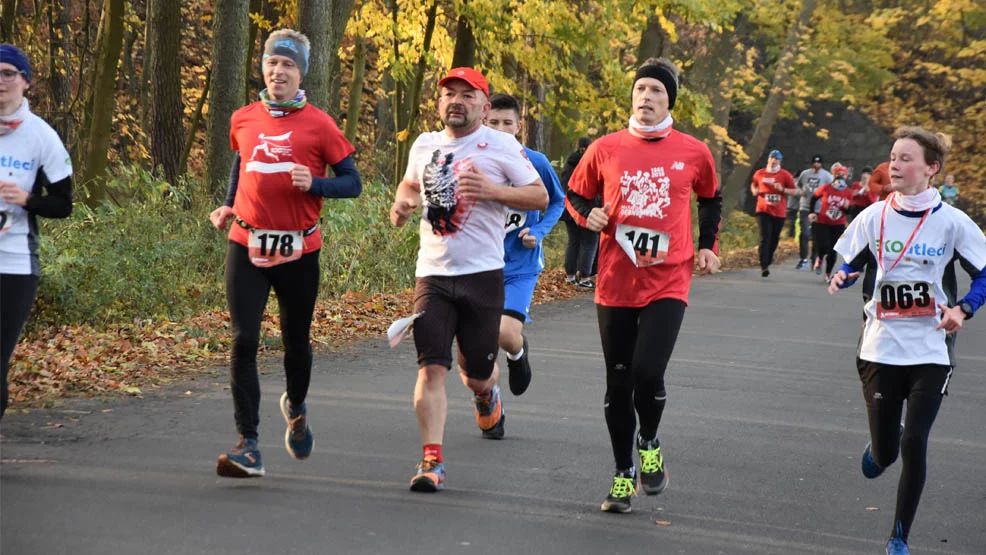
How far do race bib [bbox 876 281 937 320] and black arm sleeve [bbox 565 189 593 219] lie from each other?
145 cm

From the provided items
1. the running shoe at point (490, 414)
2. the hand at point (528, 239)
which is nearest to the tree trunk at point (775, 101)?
the hand at point (528, 239)

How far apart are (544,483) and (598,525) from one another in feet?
2.88

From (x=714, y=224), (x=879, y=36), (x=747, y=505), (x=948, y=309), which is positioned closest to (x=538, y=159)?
(x=714, y=224)

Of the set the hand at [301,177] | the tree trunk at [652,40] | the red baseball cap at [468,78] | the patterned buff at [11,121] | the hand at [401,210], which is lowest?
the hand at [401,210]

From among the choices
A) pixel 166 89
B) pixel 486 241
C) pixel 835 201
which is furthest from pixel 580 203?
pixel 835 201

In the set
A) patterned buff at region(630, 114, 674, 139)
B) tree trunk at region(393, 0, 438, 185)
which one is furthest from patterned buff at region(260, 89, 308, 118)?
tree trunk at region(393, 0, 438, 185)

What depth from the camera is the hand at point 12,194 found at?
5918 millimetres

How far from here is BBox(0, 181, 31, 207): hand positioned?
5.92 metres

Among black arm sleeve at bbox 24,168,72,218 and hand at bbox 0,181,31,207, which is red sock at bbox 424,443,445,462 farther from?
→ hand at bbox 0,181,31,207

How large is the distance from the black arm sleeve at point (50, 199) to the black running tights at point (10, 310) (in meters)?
0.30

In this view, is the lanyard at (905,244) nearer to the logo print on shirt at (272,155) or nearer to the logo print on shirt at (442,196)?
the logo print on shirt at (442,196)

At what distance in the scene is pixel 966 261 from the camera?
19.7 feet

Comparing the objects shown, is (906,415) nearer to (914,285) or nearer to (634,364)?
(914,285)

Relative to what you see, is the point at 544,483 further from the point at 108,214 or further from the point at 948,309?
the point at 108,214
